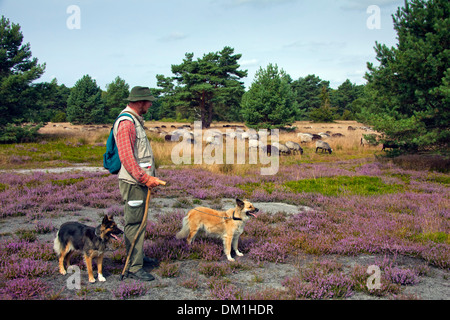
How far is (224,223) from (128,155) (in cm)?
224

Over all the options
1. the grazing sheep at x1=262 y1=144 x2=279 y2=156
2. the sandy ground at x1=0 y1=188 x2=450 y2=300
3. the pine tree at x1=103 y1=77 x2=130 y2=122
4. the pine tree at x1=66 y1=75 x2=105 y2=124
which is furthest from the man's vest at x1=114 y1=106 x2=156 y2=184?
the pine tree at x1=103 y1=77 x2=130 y2=122

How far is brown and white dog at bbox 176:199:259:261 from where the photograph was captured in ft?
17.3

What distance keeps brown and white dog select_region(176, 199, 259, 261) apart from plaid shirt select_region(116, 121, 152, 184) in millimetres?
1761

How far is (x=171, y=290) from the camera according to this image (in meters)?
4.12

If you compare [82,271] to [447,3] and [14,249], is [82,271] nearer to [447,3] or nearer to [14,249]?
[14,249]

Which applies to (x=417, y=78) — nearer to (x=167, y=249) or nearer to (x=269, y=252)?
(x=269, y=252)

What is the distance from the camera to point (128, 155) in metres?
4.04

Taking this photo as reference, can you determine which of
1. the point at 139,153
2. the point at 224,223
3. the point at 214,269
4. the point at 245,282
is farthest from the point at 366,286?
the point at 139,153

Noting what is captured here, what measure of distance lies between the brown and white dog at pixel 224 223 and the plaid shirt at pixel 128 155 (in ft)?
5.78

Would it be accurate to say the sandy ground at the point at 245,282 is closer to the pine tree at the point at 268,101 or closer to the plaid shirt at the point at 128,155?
the plaid shirt at the point at 128,155

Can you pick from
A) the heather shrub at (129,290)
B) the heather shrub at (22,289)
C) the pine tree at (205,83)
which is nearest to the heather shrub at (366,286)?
the heather shrub at (129,290)

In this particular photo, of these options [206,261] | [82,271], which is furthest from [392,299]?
[82,271]
